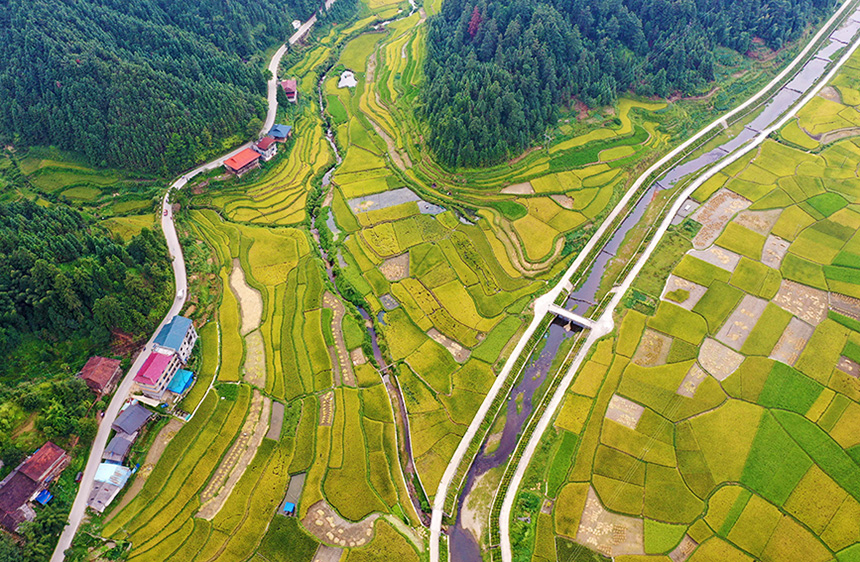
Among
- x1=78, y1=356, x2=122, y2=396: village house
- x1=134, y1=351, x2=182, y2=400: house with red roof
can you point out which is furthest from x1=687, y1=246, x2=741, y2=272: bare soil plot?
x1=78, y1=356, x2=122, y2=396: village house

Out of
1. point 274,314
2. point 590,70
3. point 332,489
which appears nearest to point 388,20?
point 590,70

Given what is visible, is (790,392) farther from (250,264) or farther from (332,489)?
(250,264)

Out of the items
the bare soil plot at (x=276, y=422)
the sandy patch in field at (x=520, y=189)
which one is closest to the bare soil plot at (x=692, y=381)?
the sandy patch in field at (x=520, y=189)

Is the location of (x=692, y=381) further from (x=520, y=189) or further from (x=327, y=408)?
(x=327, y=408)

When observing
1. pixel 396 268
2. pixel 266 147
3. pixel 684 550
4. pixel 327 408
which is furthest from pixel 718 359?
pixel 266 147

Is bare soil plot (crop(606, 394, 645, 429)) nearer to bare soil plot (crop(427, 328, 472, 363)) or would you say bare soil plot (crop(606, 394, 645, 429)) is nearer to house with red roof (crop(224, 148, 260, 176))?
bare soil plot (crop(427, 328, 472, 363))

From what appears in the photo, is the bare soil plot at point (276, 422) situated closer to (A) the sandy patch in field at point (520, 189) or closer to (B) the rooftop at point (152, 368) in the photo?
(B) the rooftop at point (152, 368)
